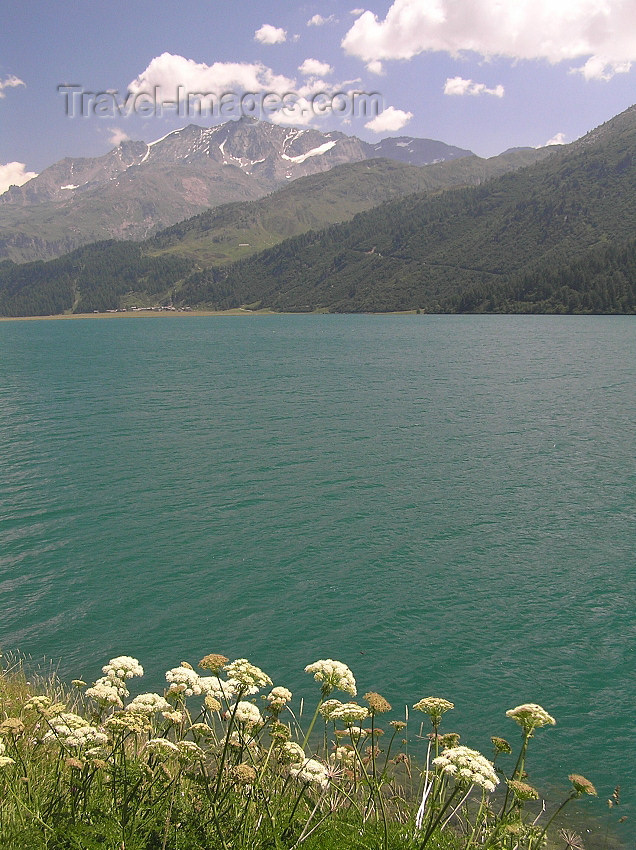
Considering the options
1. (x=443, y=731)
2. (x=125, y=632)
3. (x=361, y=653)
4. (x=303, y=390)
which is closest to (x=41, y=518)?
(x=125, y=632)

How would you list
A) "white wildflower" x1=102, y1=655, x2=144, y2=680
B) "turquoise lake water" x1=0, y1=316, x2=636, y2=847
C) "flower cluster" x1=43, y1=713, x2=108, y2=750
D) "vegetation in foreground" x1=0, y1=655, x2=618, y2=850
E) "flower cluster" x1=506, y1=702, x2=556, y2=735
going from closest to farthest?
"vegetation in foreground" x1=0, y1=655, x2=618, y2=850 → "flower cluster" x1=506, y1=702, x2=556, y2=735 → "flower cluster" x1=43, y1=713, x2=108, y2=750 → "white wildflower" x1=102, y1=655, x2=144, y2=680 → "turquoise lake water" x1=0, y1=316, x2=636, y2=847

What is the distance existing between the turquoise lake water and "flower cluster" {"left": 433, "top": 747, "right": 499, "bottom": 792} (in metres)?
10.5

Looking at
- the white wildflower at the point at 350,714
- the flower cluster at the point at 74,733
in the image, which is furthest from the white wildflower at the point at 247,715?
the flower cluster at the point at 74,733

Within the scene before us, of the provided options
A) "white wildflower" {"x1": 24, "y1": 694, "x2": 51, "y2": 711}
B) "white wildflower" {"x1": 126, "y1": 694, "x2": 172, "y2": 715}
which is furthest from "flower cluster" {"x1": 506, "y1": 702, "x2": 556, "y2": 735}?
"white wildflower" {"x1": 24, "y1": 694, "x2": 51, "y2": 711}

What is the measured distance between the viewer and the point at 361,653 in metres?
21.6

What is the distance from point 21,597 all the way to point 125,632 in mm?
6473

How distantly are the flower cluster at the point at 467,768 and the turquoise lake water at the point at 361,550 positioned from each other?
1050 centimetres

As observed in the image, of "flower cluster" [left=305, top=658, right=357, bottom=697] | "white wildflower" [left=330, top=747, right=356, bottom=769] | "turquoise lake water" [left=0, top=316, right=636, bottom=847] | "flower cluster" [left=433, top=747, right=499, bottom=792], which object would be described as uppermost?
"flower cluster" [left=305, top=658, right=357, bottom=697]

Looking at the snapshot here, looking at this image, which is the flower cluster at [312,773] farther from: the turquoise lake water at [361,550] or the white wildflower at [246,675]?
the turquoise lake water at [361,550]

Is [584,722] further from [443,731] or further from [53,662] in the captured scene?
[53,662]

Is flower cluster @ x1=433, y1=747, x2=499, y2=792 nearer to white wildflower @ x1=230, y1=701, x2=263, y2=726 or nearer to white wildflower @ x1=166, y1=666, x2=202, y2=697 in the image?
white wildflower @ x1=230, y1=701, x2=263, y2=726

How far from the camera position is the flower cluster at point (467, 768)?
6.06m

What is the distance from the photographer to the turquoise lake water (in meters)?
20.2

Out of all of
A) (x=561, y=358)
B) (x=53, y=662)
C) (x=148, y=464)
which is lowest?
(x=53, y=662)
